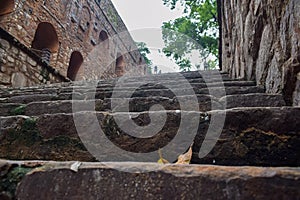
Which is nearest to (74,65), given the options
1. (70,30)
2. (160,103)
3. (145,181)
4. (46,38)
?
(70,30)

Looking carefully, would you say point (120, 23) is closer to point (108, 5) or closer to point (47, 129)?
point (108, 5)

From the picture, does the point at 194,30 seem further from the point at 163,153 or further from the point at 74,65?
the point at 163,153

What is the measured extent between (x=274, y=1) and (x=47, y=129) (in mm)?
1252

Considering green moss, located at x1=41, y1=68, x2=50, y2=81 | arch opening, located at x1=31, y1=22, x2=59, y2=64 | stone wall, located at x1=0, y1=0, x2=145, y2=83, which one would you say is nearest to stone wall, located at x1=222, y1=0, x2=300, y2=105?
green moss, located at x1=41, y1=68, x2=50, y2=81

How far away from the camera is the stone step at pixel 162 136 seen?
78 centimetres

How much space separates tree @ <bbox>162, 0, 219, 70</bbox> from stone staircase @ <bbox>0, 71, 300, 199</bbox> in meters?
7.26

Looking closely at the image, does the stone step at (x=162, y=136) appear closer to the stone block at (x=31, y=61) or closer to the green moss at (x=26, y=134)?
the green moss at (x=26, y=134)

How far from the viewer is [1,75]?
3.21 m

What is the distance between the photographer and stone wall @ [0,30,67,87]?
324 cm

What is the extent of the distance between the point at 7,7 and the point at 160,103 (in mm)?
5705

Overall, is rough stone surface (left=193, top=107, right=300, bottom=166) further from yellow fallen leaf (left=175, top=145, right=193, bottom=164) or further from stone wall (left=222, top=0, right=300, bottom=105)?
stone wall (left=222, top=0, right=300, bottom=105)

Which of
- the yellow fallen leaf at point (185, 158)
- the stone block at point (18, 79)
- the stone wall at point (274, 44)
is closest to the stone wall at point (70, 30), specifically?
the stone block at point (18, 79)

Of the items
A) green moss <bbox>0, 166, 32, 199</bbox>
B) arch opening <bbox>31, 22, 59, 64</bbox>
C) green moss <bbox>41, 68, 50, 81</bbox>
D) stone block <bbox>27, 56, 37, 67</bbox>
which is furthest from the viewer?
arch opening <bbox>31, 22, 59, 64</bbox>

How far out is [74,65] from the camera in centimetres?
900
